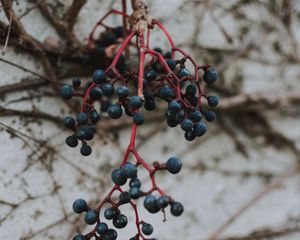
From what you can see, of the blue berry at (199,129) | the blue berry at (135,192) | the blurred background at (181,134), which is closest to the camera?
the blue berry at (135,192)

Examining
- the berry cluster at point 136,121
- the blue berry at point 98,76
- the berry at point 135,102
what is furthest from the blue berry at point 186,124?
the blue berry at point 98,76

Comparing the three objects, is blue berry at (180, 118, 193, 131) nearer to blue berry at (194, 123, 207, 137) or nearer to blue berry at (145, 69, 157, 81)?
blue berry at (194, 123, 207, 137)

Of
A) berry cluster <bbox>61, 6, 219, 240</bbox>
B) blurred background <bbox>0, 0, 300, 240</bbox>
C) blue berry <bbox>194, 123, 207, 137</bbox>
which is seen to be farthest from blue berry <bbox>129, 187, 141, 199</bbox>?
blurred background <bbox>0, 0, 300, 240</bbox>

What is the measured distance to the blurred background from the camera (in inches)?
59.0

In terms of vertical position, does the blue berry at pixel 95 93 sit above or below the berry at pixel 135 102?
above

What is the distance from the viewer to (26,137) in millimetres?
1512

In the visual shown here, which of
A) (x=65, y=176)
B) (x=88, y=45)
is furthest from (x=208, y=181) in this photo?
(x=88, y=45)

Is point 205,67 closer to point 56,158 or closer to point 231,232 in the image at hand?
point 56,158

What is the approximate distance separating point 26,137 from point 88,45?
1.09 ft

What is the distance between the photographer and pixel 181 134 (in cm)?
196

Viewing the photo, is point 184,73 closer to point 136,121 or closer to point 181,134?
point 136,121

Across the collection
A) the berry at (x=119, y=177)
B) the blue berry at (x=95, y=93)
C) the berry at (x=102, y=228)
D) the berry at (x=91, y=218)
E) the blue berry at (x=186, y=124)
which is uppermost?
the blue berry at (x=95, y=93)

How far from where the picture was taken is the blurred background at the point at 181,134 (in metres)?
1.50

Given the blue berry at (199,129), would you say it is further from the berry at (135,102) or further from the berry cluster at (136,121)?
the berry at (135,102)
